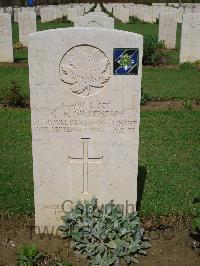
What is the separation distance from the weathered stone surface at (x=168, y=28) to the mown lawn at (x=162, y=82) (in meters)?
4.50

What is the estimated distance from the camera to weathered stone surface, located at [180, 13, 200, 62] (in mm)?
13977

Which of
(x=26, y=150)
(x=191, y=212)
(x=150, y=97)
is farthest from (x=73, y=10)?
(x=191, y=212)

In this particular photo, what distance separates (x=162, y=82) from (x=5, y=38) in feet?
19.9

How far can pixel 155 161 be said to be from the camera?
6.38 metres

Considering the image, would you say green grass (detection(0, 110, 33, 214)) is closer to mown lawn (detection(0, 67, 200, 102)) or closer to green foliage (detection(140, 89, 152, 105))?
mown lawn (detection(0, 67, 200, 102))

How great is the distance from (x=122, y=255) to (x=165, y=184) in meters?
1.89

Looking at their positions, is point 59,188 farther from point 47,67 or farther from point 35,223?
point 47,67

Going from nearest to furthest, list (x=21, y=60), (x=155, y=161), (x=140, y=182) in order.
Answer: (x=140, y=182), (x=155, y=161), (x=21, y=60)

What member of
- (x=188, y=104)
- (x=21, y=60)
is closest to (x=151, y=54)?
(x=21, y=60)

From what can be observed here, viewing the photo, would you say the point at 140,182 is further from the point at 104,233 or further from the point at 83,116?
the point at 83,116

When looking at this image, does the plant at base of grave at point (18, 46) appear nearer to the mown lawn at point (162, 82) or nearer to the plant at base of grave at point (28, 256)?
the mown lawn at point (162, 82)

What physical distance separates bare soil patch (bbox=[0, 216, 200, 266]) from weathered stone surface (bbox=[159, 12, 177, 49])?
1392 centimetres

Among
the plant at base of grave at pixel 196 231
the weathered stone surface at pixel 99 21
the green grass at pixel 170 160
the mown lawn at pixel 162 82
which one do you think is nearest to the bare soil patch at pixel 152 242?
the plant at base of grave at pixel 196 231

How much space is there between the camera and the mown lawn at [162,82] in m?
10.2
